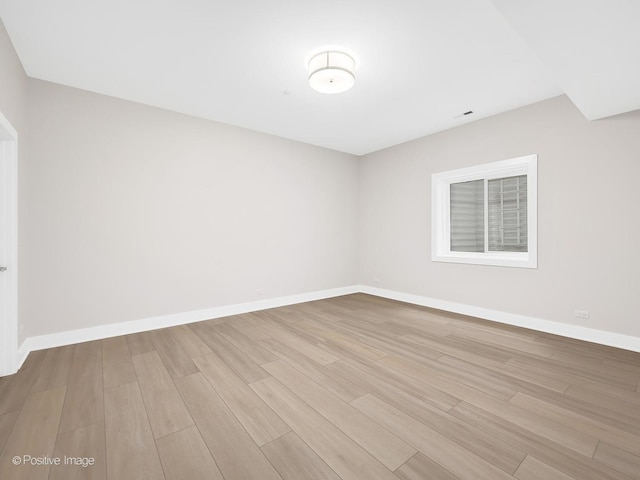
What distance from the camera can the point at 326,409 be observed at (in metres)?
1.84

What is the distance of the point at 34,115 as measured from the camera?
9.28ft

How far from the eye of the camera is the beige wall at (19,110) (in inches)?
84.7

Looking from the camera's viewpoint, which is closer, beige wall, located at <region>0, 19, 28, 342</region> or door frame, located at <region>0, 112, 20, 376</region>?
beige wall, located at <region>0, 19, 28, 342</region>

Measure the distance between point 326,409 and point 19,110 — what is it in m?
3.68

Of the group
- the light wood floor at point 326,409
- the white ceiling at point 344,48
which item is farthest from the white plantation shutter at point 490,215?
the light wood floor at point 326,409

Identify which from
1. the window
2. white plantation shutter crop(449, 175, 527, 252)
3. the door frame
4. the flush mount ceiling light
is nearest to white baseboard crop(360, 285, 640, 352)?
the window

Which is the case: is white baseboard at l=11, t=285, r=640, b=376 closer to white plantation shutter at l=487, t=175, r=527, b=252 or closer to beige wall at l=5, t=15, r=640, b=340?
beige wall at l=5, t=15, r=640, b=340

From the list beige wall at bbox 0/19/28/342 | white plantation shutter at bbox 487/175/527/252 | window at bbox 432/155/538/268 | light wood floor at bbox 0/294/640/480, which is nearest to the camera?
light wood floor at bbox 0/294/640/480

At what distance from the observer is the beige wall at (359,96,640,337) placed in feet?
9.30

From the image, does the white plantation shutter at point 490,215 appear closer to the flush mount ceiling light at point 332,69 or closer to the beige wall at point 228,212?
the beige wall at point 228,212

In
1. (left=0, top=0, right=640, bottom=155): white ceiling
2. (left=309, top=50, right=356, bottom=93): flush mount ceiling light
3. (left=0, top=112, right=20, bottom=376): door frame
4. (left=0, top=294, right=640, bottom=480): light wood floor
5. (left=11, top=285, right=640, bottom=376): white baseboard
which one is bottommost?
(left=0, top=294, right=640, bottom=480): light wood floor

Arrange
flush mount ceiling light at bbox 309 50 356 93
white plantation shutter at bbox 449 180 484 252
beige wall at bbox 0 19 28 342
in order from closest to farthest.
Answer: beige wall at bbox 0 19 28 342
flush mount ceiling light at bbox 309 50 356 93
white plantation shutter at bbox 449 180 484 252

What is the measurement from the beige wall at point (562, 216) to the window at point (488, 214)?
10cm

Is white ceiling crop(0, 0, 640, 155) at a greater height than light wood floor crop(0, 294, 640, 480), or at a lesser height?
greater
